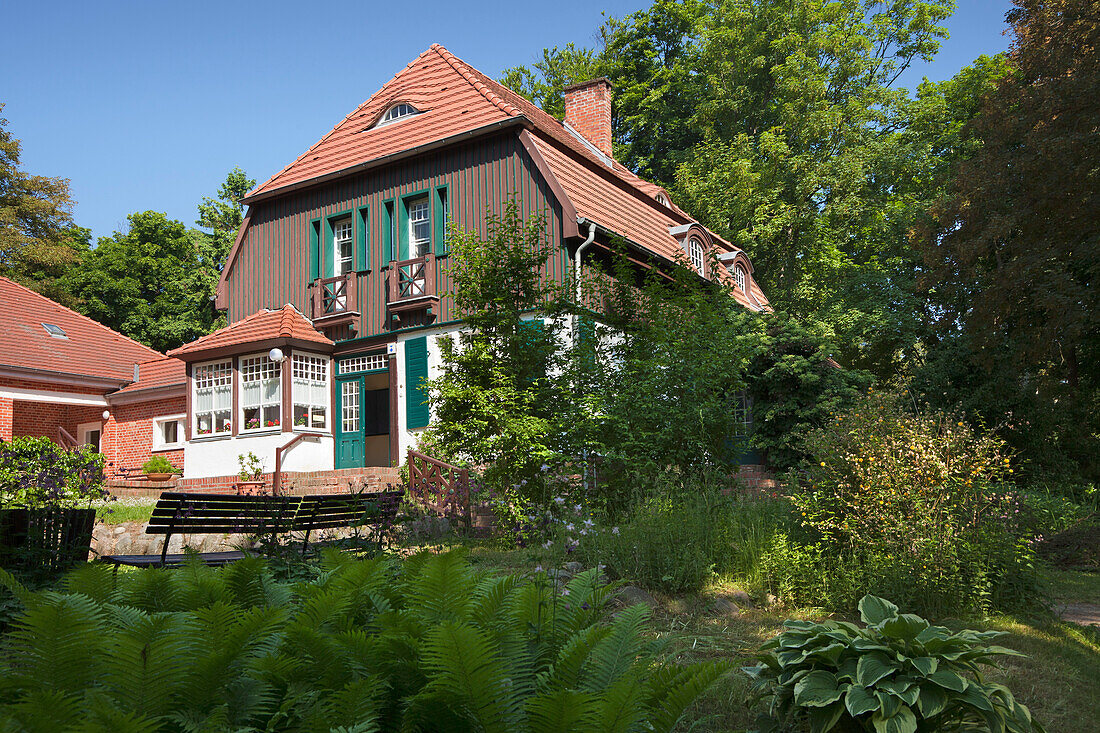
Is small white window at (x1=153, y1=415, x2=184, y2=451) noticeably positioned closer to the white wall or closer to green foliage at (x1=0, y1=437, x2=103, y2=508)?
the white wall

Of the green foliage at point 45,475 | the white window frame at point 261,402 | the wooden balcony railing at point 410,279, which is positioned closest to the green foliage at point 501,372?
the green foliage at point 45,475

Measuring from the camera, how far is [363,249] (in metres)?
16.6

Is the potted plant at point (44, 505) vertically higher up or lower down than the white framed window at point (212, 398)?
lower down

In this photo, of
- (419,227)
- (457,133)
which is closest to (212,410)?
(419,227)

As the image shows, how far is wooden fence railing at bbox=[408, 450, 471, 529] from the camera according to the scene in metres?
9.73

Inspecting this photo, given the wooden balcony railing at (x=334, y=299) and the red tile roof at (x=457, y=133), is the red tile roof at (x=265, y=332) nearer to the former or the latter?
the wooden balcony railing at (x=334, y=299)

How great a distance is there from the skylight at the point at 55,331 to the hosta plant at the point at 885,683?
2337cm

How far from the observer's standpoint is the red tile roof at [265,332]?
51.5 feet

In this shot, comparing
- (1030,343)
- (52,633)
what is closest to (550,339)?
(52,633)

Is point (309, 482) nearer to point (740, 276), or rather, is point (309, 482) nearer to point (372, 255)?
point (372, 255)

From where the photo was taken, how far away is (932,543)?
5.50 metres

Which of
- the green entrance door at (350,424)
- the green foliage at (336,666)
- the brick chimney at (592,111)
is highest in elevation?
the brick chimney at (592,111)

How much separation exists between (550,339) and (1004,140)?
10504 millimetres

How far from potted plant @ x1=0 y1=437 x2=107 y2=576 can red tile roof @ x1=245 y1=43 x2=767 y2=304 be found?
867 cm
